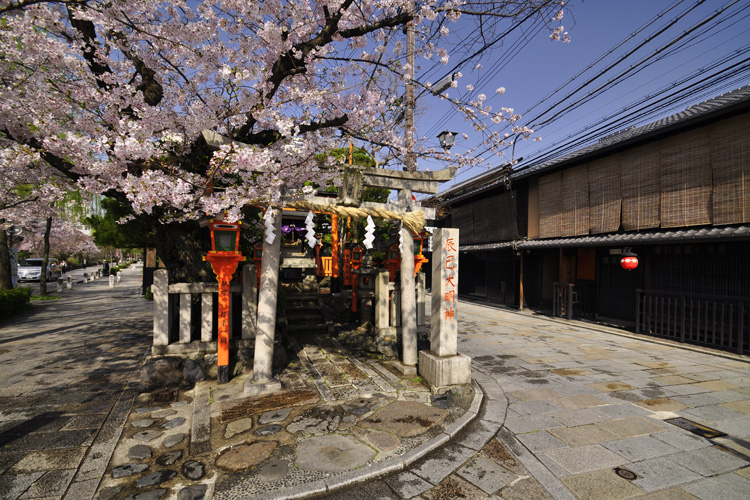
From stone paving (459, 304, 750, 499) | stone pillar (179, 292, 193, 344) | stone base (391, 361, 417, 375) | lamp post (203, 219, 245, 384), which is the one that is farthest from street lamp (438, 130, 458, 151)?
stone pillar (179, 292, 193, 344)

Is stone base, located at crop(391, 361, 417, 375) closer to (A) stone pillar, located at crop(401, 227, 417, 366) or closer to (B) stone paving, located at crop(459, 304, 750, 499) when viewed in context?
(A) stone pillar, located at crop(401, 227, 417, 366)

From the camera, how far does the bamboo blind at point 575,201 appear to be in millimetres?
13680

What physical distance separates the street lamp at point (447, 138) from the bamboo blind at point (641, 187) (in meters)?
6.13

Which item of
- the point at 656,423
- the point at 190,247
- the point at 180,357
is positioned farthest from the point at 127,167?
the point at 656,423

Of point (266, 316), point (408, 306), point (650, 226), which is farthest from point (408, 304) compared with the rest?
point (650, 226)

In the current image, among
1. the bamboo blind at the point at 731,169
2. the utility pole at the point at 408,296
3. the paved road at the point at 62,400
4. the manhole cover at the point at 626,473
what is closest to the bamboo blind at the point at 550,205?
the bamboo blind at the point at 731,169

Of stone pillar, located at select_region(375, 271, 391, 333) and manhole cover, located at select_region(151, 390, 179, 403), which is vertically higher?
stone pillar, located at select_region(375, 271, 391, 333)

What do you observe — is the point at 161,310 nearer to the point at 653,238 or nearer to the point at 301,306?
the point at 301,306

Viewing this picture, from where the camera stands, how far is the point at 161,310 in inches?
255

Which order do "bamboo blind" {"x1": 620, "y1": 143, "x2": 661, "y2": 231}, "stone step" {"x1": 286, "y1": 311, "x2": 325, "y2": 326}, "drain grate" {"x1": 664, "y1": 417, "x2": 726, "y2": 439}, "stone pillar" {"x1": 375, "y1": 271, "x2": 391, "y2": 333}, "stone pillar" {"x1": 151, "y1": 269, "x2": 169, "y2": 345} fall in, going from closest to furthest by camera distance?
"drain grate" {"x1": 664, "y1": 417, "x2": 726, "y2": 439} → "stone pillar" {"x1": 151, "y1": 269, "x2": 169, "y2": 345} → "stone pillar" {"x1": 375, "y1": 271, "x2": 391, "y2": 333} → "stone step" {"x1": 286, "y1": 311, "x2": 325, "y2": 326} → "bamboo blind" {"x1": 620, "y1": 143, "x2": 661, "y2": 231}

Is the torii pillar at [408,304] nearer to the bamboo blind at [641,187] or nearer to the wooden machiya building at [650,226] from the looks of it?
the wooden machiya building at [650,226]

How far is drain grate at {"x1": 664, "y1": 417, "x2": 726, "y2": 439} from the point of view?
15.1 ft

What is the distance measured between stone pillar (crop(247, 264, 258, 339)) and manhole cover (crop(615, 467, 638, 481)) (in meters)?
6.21

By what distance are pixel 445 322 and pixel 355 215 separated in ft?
8.67
